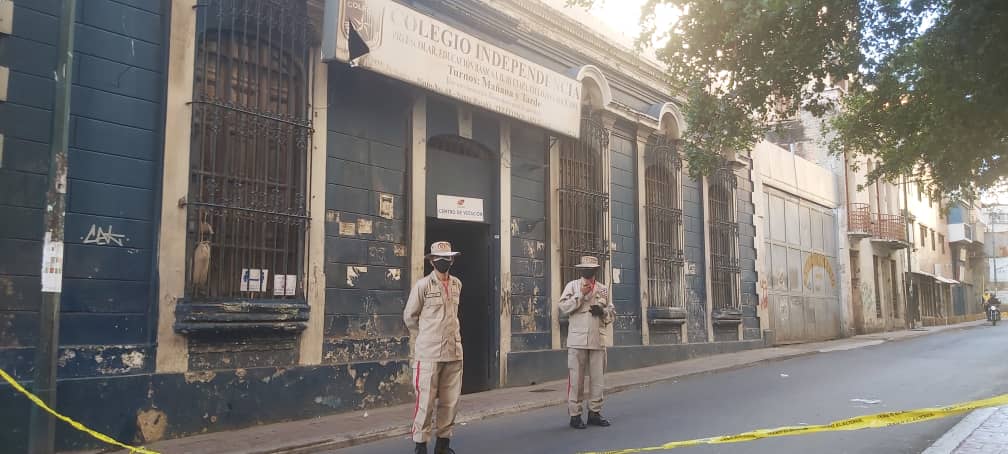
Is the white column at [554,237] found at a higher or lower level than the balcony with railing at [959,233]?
lower

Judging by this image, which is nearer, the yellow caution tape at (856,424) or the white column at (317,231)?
the yellow caution tape at (856,424)

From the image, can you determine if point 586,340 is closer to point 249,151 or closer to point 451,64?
point 249,151

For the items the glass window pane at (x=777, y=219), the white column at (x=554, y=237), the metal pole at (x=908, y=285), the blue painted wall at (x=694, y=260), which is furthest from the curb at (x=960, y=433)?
the metal pole at (x=908, y=285)

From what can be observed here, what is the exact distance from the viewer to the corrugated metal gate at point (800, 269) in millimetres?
21328

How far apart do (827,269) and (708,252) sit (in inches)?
406

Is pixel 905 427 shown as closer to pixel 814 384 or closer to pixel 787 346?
pixel 814 384

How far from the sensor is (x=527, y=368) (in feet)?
40.2

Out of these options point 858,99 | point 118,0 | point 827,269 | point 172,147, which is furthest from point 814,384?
point 827,269

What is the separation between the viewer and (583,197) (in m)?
13.9

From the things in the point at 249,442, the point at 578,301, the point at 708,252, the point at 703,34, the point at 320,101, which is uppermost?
the point at 703,34

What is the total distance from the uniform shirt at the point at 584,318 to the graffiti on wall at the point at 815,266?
56.9ft

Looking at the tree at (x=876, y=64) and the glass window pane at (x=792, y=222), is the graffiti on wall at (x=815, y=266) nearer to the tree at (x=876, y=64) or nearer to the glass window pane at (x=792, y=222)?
the glass window pane at (x=792, y=222)

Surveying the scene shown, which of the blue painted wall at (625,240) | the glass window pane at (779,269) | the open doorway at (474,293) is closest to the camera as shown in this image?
the open doorway at (474,293)

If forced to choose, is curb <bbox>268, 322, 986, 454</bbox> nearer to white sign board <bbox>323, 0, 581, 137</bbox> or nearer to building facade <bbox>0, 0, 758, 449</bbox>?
building facade <bbox>0, 0, 758, 449</bbox>
